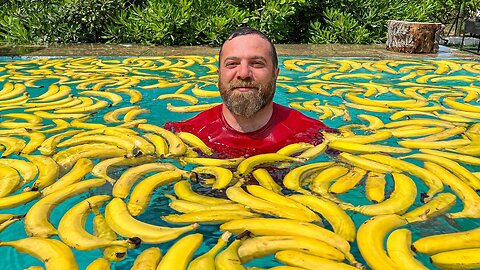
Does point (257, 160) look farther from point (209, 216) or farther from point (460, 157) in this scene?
point (460, 157)

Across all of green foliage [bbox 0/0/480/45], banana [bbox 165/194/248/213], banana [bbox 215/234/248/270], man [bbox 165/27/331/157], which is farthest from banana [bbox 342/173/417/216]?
green foliage [bbox 0/0/480/45]

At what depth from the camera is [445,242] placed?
247cm

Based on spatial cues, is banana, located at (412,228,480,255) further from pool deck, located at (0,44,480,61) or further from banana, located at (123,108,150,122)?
pool deck, located at (0,44,480,61)

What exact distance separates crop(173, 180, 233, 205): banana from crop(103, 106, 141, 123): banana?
2056 mm

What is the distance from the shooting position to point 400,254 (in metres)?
2.27

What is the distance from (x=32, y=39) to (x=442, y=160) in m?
10.5

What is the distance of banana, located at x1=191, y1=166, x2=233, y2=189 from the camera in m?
3.23

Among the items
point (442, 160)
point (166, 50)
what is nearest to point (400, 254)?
point (442, 160)

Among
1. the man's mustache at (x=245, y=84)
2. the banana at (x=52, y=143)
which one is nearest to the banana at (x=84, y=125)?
the banana at (x=52, y=143)

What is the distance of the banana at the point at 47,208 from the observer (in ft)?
8.54

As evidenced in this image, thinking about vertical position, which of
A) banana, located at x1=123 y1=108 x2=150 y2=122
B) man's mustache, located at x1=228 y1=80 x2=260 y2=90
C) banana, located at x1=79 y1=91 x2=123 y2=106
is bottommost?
banana, located at x1=123 y1=108 x2=150 y2=122

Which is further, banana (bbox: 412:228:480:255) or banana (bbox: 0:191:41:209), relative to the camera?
banana (bbox: 0:191:41:209)

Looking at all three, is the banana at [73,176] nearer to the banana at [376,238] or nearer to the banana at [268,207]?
the banana at [268,207]

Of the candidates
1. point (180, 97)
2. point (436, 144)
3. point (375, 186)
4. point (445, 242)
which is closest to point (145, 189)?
point (375, 186)
